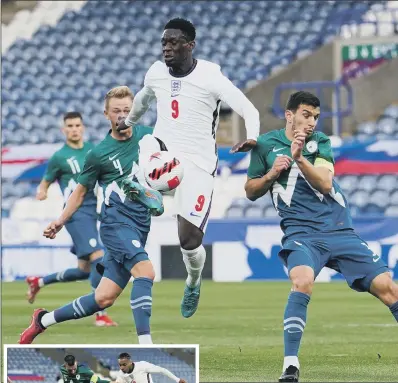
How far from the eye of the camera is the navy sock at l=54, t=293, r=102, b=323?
28.0 feet

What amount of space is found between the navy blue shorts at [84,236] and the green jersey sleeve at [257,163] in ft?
15.9

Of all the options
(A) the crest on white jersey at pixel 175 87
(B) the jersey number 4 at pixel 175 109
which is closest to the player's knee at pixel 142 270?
(B) the jersey number 4 at pixel 175 109

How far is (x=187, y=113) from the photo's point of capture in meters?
8.84

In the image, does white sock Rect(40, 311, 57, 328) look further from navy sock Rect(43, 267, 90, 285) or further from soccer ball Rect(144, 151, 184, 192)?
navy sock Rect(43, 267, 90, 285)

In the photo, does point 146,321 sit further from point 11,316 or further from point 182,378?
point 11,316

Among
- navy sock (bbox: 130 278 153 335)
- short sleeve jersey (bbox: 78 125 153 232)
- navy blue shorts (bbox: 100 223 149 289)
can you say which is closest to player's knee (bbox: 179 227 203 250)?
short sleeve jersey (bbox: 78 125 153 232)

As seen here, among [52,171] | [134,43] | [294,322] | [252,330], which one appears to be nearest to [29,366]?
[294,322]

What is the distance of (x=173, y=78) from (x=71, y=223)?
13.6 ft

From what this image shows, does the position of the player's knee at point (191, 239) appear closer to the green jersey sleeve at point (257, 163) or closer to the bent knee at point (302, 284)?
the green jersey sleeve at point (257, 163)

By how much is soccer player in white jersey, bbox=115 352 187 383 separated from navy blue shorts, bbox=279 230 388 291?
55.6 inches

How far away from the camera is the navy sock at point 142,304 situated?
26.8 feet

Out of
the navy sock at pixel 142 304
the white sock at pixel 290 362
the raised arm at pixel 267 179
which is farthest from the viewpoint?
the navy sock at pixel 142 304

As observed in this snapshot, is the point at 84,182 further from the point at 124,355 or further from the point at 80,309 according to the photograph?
the point at 124,355

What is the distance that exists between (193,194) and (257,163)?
4.67 feet
